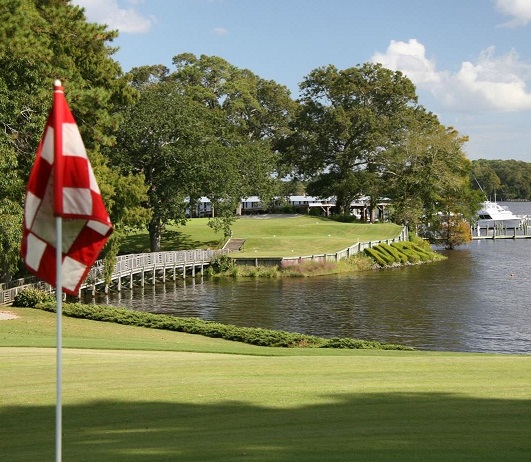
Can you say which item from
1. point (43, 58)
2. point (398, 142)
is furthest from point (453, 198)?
point (43, 58)

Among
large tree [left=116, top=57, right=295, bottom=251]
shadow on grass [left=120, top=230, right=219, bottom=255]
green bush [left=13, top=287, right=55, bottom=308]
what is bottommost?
green bush [left=13, top=287, right=55, bottom=308]

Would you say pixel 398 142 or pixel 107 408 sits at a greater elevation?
pixel 398 142

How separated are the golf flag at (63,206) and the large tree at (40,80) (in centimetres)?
2599

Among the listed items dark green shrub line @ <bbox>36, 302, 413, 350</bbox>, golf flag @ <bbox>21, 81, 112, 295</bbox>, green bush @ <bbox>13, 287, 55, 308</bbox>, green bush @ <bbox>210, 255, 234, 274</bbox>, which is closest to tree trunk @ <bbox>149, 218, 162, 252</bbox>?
green bush @ <bbox>210, 255, 234, 274</bbox>

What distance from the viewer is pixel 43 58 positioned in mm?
35000

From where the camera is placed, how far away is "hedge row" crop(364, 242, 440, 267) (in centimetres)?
7256

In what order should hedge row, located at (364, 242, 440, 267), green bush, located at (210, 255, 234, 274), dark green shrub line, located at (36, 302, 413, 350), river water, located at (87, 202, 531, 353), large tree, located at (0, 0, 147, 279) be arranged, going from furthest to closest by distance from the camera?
hedge row, located at (364, 242, 440, 267) < green bush, located at (210, 255, 234, 274) < river water, located at (87, 202, 531, 353) < large tree, located at (0, 0, 147, 279) < dark green shrub line, located at (36, 302, 413, 350)

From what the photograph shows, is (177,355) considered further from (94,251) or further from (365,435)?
(94,251)

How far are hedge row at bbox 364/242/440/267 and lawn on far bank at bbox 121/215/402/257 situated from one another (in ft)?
8.51

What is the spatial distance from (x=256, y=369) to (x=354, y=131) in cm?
8127

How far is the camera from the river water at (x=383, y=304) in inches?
1451

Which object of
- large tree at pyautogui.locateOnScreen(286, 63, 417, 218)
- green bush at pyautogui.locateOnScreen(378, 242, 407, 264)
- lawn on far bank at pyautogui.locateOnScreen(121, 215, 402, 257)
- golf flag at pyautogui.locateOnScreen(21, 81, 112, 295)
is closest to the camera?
golf flag at pyautogui.locateOnScreen(21, 81, 112, 295)

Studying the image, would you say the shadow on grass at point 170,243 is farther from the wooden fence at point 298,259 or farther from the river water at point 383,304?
the river water at point 383,304

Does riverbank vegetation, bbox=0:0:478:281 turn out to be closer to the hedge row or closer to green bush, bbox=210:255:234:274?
green bush, bbox=210:255:234:274
